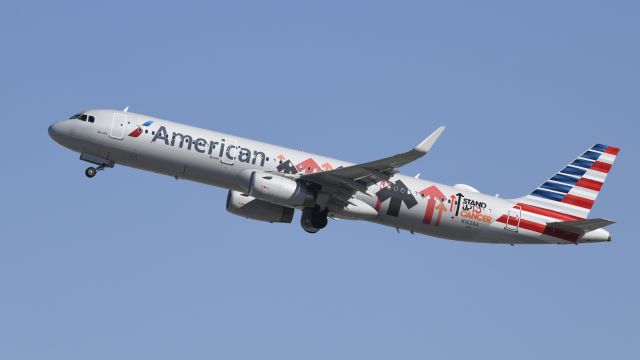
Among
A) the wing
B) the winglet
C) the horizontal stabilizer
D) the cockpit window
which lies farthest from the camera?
the horizontal stabilizer

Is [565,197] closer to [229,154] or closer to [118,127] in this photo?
[229,154]

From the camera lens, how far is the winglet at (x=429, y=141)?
4947cm

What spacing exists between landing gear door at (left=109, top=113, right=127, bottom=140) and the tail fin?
72.2 feet

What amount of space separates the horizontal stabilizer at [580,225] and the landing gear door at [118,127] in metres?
23.2

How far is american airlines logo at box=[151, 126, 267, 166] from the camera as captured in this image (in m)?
54.5

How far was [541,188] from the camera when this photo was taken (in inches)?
2411

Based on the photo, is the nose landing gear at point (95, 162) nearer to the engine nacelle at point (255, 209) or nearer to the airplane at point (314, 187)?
the airplane at point (314, 187)

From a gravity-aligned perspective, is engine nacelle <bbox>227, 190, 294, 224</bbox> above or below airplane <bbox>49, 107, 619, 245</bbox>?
below

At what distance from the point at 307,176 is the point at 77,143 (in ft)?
38.6

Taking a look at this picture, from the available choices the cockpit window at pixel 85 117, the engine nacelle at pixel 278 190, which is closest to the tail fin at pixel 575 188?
the engine nacelle at pixel 278 190

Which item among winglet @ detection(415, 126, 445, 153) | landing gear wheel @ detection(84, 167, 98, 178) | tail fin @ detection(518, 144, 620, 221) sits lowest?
landing gear wheel @ detection(84, 167, 98, 178)

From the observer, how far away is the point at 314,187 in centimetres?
5544

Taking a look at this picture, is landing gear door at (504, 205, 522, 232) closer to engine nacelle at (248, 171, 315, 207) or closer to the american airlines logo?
engine nacelle at (248, 171, 315, 207)

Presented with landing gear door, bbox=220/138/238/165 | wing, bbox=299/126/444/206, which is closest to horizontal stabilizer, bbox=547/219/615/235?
wing, bbox=299/126/444/206
